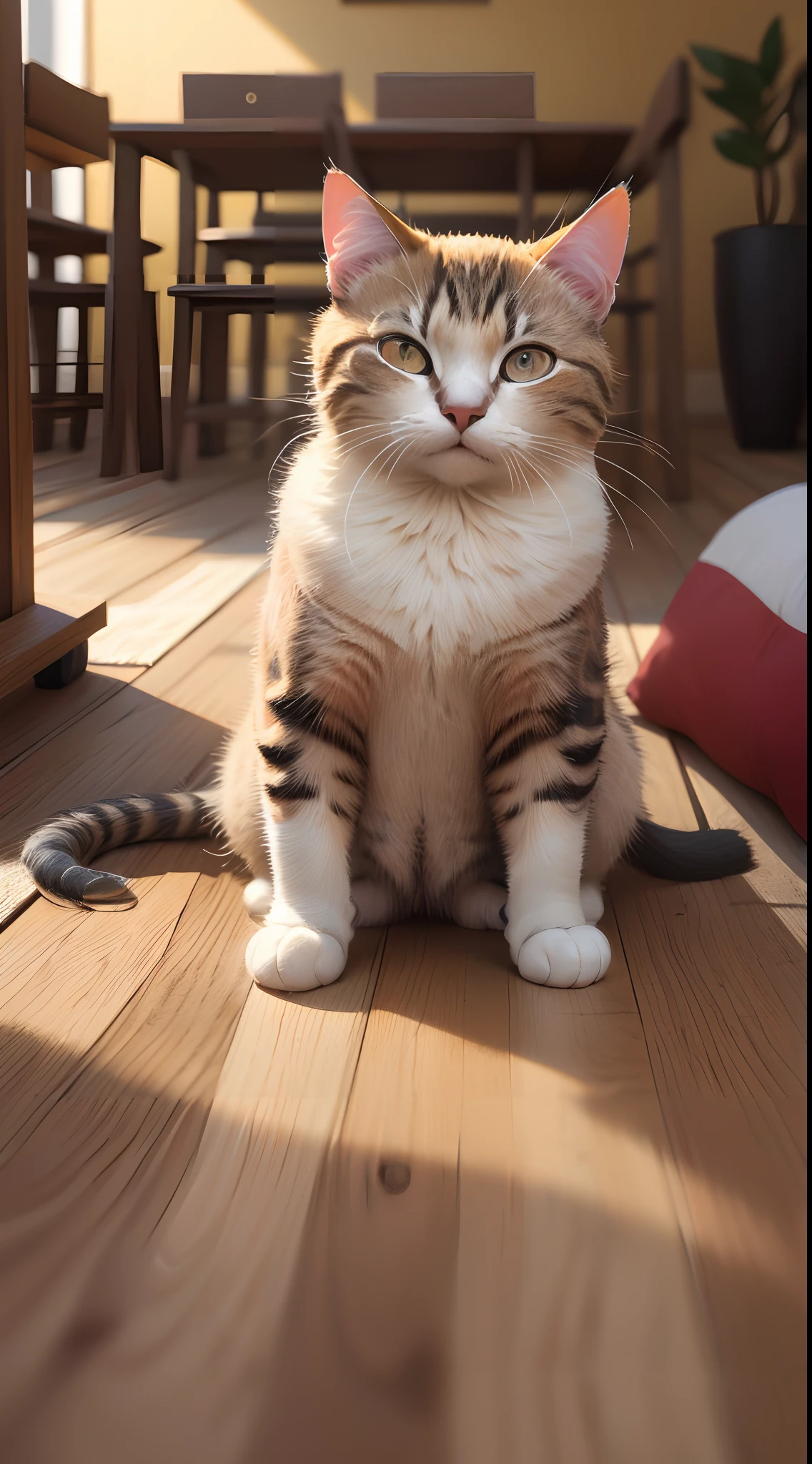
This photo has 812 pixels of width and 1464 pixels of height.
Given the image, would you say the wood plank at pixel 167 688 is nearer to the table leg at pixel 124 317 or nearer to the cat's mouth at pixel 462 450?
the table leg at pixel 124 317

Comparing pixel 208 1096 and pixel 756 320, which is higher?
pixel 756 320

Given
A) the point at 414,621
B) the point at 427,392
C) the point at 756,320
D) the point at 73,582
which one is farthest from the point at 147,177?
the point at 73,582

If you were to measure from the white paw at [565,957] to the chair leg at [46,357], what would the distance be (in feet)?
2.29

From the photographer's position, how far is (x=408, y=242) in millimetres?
757

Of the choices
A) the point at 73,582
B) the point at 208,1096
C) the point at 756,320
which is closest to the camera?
the point at 756,320

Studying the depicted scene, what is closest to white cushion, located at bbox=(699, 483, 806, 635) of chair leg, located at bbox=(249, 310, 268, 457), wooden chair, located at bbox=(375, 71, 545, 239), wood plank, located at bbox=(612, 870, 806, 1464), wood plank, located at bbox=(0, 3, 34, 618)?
wood plank, located at bbox=(612, 870, 806, 1464)

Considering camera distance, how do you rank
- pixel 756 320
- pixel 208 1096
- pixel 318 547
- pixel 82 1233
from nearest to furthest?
1. pixel 756 320
2. pixel 82 1233
3. pixel 208 1096
4. pixel 318 547

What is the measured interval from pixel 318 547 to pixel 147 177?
27 centimetres

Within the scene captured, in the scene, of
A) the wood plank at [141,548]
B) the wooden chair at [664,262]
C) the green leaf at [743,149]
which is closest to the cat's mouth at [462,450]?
the wooden chair at [664,262]

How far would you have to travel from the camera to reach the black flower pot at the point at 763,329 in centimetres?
36

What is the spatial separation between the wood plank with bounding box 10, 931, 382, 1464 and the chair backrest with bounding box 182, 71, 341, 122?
566 millimetres

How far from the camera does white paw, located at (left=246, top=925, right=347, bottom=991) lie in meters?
0.81

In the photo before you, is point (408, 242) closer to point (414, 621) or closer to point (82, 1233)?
point (414, 621)

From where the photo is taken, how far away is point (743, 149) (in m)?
0.37
